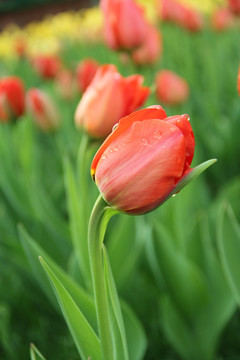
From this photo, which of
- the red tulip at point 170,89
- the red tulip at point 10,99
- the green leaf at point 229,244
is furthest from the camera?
the red tulip at point 170,89

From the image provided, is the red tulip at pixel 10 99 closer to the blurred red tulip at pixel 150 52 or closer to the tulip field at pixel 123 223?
the tulip field at pixel 123 223

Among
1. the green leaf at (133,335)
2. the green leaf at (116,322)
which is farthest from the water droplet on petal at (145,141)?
the green leaf at (133,335)

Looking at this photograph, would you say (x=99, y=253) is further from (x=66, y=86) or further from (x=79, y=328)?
(x=66, y=86)

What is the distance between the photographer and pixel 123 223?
0.94m

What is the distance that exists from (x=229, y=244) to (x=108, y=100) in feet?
0.82

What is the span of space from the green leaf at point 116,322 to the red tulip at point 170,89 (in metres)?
0.96

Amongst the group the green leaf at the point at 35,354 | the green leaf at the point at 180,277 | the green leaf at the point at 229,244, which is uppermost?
the green leaf at the point at 35,354

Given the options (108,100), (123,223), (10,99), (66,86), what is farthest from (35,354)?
(66,86)

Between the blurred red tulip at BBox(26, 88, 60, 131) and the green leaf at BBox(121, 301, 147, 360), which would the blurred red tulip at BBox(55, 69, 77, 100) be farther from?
the green leaf at BBox(121, 301, 147, 360)

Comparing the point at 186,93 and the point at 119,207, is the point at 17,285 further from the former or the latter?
the point at 119,207

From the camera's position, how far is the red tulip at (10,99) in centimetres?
126

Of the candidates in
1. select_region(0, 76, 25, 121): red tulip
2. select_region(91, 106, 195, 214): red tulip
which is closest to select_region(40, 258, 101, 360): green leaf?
select_region(91, 106, 195, 214): red tulip

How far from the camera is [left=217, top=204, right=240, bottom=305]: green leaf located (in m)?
0.70

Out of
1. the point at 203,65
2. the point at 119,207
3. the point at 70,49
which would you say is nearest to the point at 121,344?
the point at 119,207
